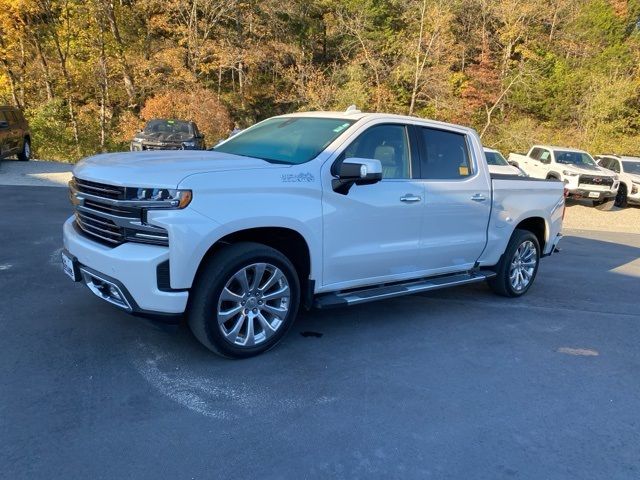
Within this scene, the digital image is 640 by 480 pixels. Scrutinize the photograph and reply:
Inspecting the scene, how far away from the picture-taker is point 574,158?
18922mm

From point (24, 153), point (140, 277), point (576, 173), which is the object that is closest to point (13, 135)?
point (24, 153)

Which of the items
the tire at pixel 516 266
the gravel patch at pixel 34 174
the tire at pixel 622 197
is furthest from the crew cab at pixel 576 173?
the gravel patch at pixel 34 174

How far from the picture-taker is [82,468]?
2699 mm

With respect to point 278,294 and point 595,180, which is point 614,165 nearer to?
point 595,180

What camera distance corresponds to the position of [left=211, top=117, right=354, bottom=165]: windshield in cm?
444

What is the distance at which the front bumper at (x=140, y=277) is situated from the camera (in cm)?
349

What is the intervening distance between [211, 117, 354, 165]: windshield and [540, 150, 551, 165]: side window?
1598cm

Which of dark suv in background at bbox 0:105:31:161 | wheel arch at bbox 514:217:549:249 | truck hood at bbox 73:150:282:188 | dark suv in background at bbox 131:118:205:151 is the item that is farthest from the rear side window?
dark suv in background at bbox 0:105:31:161

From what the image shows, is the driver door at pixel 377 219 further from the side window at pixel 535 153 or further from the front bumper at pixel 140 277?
the side window at pixel 535 153

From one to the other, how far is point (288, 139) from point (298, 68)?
28.7m

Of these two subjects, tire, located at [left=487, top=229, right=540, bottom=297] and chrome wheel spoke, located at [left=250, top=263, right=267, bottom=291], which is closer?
chrome wheel spoke, located at [left=250, top=263, right=267, bottom=291]

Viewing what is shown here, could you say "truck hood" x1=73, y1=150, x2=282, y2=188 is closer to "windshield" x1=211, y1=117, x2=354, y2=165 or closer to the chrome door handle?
"windshield" x1=211, y1=117, x2=354, y2=165

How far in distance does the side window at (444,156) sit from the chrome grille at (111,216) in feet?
8.78

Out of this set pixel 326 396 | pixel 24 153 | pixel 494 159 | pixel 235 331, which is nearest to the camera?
pixel 326 396
